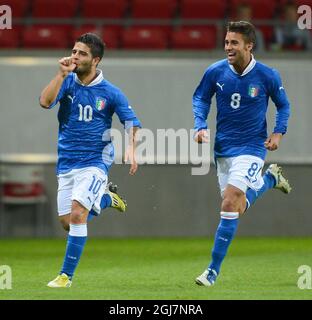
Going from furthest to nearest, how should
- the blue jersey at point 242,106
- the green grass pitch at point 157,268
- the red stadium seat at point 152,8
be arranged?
the red stadium seat at point 152,8, the blue jersey at point 242,106, the green grass pitch at point 157,268

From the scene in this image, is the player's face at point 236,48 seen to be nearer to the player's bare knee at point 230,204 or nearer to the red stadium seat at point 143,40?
the player's bare knee at point 230,204

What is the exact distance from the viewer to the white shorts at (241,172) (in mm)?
9484

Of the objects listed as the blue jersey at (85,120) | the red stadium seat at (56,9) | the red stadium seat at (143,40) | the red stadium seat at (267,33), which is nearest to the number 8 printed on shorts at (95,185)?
the blue jersey at (85,120)

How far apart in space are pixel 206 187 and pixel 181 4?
341 cm

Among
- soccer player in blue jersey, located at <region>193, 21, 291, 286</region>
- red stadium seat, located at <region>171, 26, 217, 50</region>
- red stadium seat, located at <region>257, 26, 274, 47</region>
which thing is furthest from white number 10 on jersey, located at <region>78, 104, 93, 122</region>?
red stadium seat, located at <region>257, 26, 274, 47</region>

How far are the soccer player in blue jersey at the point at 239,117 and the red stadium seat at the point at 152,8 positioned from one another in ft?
28.8

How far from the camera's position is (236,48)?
955cm

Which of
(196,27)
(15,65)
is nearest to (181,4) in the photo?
(196,27)

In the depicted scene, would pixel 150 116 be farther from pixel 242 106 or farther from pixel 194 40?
pixel 242 106

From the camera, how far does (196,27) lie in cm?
1809

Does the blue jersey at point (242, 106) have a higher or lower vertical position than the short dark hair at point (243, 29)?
lower

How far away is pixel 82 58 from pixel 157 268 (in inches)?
125

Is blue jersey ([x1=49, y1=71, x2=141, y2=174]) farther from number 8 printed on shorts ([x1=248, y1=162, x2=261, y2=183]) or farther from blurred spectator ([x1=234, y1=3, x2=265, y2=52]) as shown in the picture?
blurred spectator ([x1=234, y1=3, x2=265, y2=52])

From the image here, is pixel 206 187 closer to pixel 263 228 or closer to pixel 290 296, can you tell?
pixel 263 228
